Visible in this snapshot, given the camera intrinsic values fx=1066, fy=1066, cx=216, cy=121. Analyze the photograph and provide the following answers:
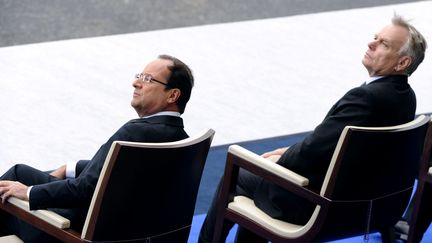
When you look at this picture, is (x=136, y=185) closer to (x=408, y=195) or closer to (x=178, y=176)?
(x=178, y=176)

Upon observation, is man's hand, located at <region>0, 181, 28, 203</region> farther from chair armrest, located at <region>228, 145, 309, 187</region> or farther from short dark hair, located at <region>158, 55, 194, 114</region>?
chair armrest, located at <region>228, 145, 309, 187</region>

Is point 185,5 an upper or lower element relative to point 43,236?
upper

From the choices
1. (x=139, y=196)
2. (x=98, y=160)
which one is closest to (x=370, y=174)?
(x=139, y=196)

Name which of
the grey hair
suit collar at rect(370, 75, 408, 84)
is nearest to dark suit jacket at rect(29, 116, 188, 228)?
suit collar at rect(370, 75, 408, 84)

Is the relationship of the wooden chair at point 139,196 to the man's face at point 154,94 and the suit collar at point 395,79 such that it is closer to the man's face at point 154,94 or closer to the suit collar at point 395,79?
the man's face at point 154,94

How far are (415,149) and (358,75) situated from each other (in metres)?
3.96

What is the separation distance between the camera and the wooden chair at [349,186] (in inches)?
161

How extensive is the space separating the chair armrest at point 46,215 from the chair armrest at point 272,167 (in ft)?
2.65

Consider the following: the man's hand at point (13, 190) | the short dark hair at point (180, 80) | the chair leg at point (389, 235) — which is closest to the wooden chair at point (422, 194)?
the chair leg at point (389, 235)

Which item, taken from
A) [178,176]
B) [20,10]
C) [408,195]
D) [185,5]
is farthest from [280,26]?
[178,176]

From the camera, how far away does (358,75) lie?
325 inches

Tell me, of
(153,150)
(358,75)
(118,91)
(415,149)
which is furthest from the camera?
(358,75)

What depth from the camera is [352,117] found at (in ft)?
14.2

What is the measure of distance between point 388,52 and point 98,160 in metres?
1.37
